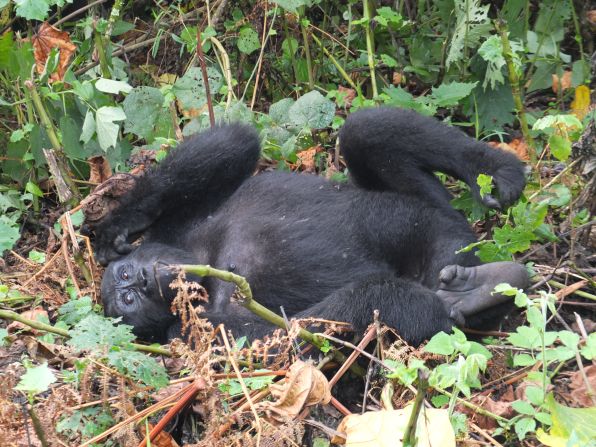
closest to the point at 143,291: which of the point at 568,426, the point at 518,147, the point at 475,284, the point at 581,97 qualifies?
the point at 475,284

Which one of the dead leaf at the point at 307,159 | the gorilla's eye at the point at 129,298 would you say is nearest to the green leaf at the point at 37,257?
the gorilla's eye at the point at 129,298

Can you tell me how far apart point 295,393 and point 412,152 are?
150 cm

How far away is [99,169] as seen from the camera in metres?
4.46

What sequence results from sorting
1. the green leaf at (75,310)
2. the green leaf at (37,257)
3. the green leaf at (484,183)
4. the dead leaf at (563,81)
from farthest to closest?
the dead leaf at (563,81) < the green leaf at (37,257) < the green leaf at (75,310) < the green leaf at (484,183)

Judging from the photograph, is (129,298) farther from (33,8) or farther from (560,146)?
(560,146)

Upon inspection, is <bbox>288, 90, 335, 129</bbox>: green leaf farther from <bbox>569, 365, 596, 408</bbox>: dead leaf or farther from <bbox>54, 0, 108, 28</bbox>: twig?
<bbox>569, 365, 596, 408</bbox>: dead leaf

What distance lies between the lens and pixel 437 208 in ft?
11.3

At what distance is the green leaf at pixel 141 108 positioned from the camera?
166 inches

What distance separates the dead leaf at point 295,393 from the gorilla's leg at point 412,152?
4.51 ft

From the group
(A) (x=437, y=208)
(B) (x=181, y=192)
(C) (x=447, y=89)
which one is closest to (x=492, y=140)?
(C) (x=447, y=89)

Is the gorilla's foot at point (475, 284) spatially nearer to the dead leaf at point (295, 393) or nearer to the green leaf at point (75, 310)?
the dead leaf at point (295, 393)

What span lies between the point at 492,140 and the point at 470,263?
1.58 m

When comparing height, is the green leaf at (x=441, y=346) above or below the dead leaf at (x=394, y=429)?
above

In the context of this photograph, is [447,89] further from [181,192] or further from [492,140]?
[181,192]
